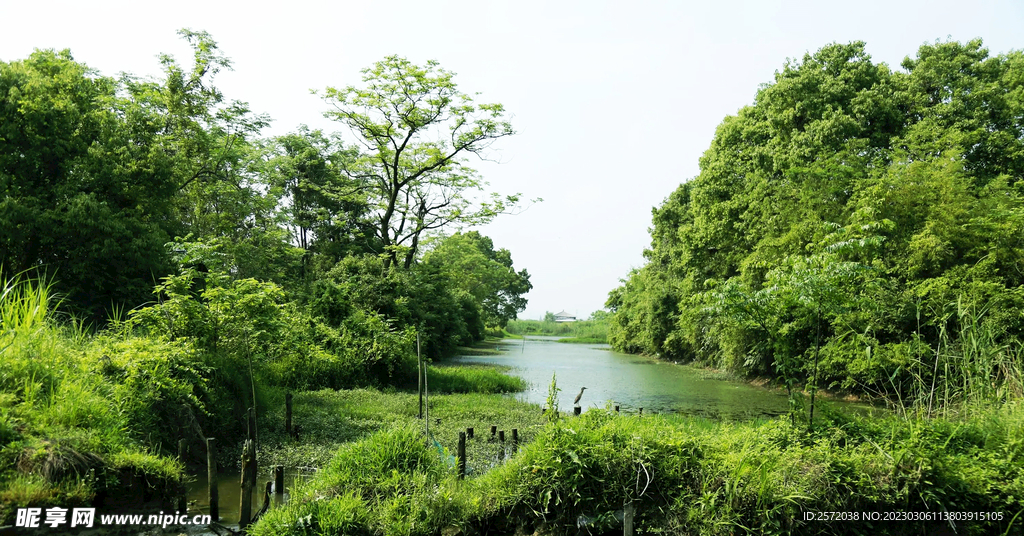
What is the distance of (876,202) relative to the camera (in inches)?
583

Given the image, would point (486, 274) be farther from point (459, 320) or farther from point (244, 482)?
point (244, 482)

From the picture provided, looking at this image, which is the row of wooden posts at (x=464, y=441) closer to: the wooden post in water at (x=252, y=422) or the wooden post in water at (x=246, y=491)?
the wooden post in water at (x=246, y=491)

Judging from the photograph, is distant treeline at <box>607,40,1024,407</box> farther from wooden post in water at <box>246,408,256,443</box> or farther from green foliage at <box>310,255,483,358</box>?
green foliage at <box>310,255,483,358</box>

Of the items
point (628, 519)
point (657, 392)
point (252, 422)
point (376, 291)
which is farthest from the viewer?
point (376, 291)

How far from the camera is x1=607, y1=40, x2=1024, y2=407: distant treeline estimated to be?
13070mm

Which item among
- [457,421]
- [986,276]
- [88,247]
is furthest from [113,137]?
[986,276]

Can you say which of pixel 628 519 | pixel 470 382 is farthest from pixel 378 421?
pixel 628 519

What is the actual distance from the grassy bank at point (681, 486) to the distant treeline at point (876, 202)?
2.52 metres

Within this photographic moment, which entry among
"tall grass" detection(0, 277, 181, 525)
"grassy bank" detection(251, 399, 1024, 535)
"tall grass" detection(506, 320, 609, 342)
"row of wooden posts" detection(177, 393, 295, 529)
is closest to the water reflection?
"grassy bank" detection(251, 399, 1024, 535)

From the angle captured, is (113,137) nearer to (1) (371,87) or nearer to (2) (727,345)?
(1) (371,87)

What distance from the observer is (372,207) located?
26000mm

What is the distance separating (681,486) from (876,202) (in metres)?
13.0

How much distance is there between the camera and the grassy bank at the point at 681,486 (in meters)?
4.80

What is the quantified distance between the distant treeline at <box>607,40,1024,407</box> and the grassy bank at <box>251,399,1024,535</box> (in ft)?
8.27
